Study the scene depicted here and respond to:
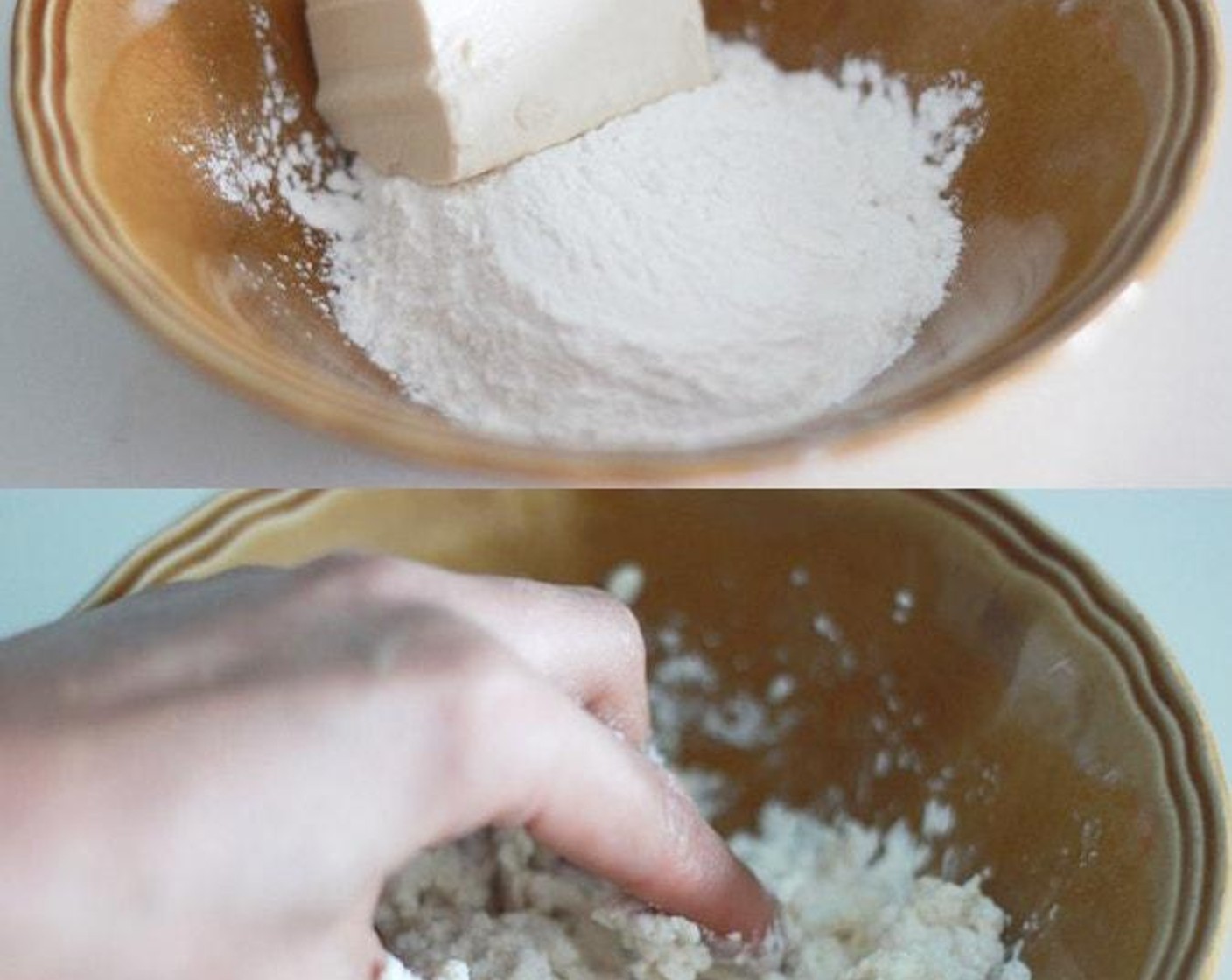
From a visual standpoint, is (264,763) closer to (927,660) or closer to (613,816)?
(613,816)

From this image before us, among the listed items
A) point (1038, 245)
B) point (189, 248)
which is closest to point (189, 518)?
point (189, 248)

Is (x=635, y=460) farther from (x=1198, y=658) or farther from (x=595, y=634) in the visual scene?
(x=1198, y=658)

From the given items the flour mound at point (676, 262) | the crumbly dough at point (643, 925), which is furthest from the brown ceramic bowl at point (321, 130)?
the crumbly dough at point (643, 925)

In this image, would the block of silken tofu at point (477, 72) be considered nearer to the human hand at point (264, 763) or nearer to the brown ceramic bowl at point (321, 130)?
the brown ceramic bowl at point (321, 130)

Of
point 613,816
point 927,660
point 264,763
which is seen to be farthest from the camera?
point 927,660

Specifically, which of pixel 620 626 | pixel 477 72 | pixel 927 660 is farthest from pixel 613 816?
pixel 477 72

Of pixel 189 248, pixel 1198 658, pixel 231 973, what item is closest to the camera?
pixel 231 973

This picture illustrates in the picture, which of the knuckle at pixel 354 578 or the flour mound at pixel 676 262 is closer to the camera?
the knuckle at pixel 354 578
